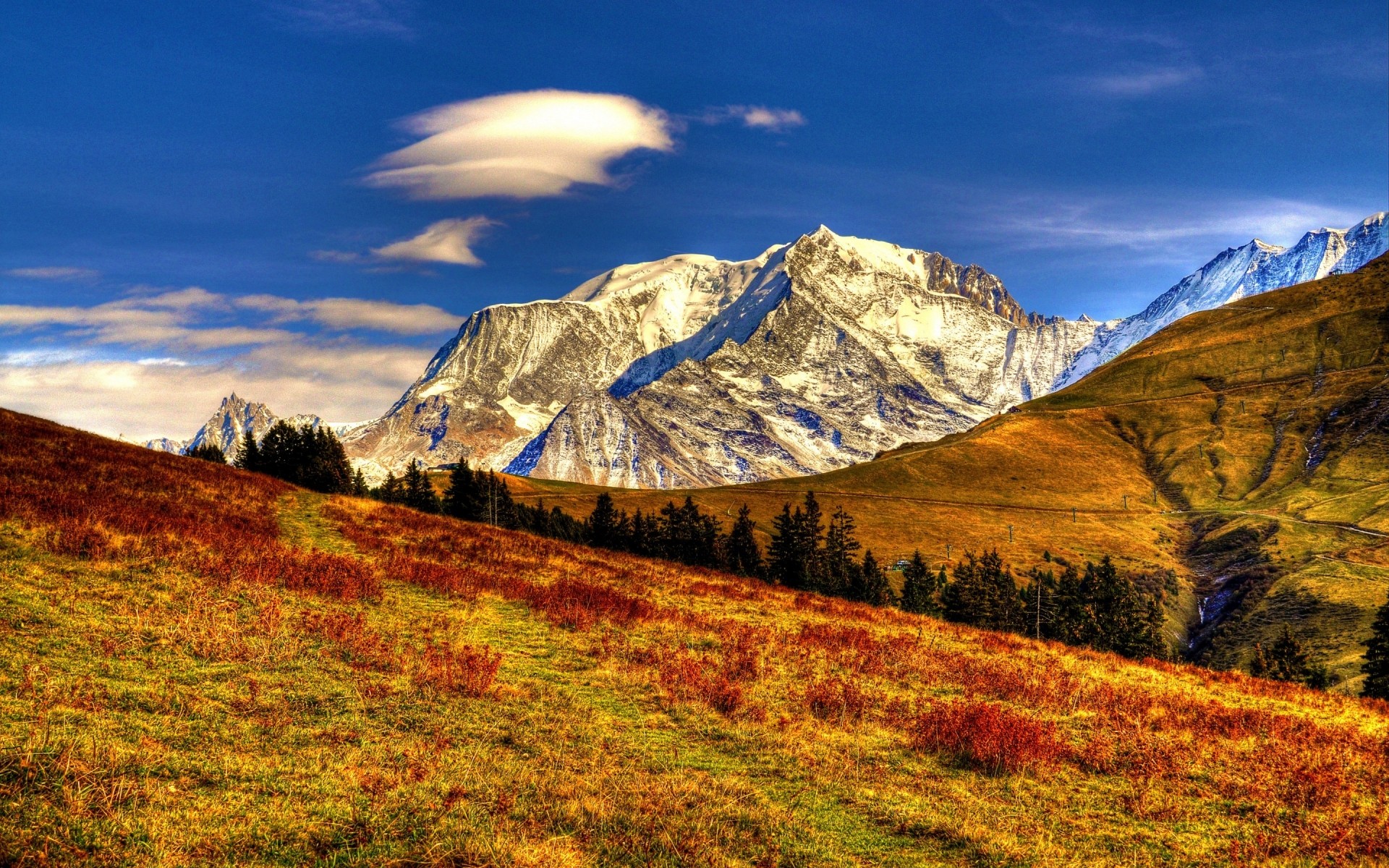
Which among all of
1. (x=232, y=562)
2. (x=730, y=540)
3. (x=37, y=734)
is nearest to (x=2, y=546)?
(x=232, y=562)

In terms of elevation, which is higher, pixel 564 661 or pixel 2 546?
pixel 2 546

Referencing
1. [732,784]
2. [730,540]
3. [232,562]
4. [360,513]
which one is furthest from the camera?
[730,540]

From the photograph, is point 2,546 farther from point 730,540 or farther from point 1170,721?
point 730,540

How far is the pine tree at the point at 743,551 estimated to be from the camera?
12119 centimetres

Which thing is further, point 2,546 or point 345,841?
point 2,546

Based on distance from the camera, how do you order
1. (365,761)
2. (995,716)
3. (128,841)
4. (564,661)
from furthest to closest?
(564,661) < (995,716) < (365,761) < (128,841)

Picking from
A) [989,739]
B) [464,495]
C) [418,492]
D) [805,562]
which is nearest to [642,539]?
[805,562]

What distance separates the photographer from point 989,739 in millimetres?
16109

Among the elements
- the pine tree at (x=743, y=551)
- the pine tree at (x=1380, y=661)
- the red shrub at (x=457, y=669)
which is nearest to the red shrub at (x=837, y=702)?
the red shrub at (x=457, y=669)

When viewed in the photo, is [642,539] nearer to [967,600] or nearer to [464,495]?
[464,495]

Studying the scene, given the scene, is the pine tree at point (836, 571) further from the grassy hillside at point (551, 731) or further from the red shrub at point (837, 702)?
the red shrub at point (837, 702)

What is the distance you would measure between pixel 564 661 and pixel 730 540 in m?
114

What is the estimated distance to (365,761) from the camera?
1245 centimetres

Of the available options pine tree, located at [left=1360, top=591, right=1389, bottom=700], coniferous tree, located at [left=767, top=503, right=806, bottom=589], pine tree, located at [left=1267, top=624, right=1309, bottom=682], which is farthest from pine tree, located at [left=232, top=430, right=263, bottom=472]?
pine tree, located at [left=1360, top=591, right=1389, bottom=700]
